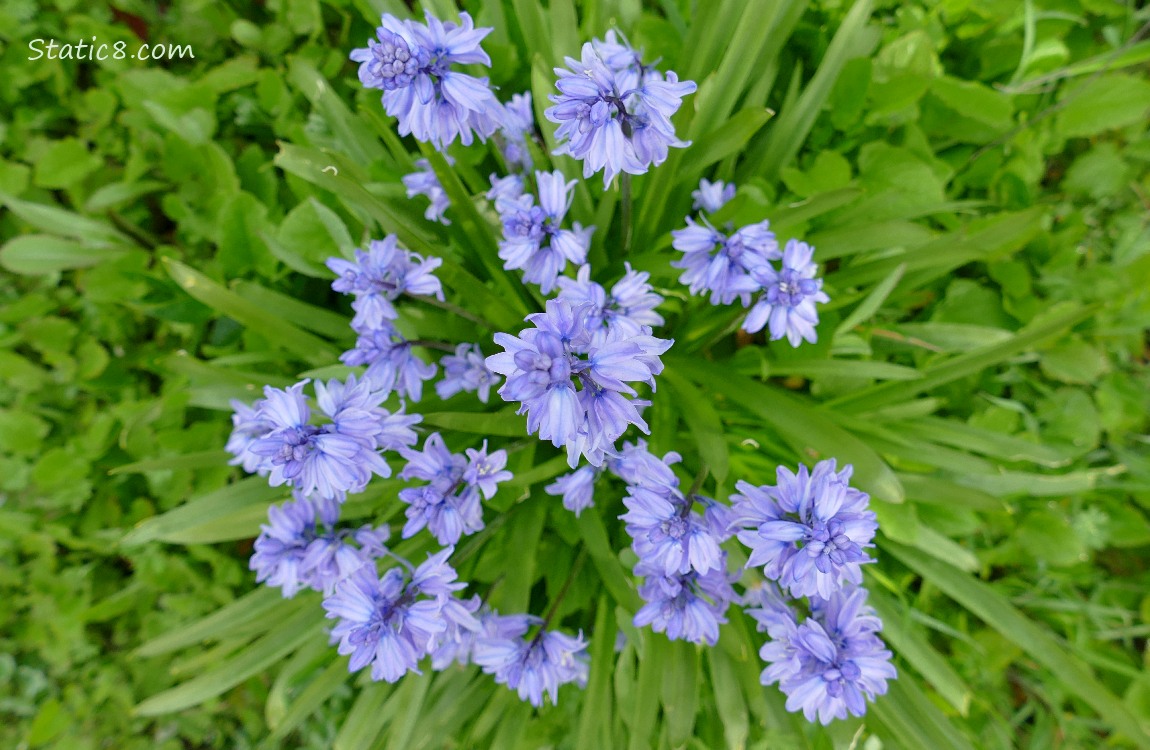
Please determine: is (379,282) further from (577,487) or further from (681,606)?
(681,606)

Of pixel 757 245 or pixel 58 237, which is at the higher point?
pixel 757 245

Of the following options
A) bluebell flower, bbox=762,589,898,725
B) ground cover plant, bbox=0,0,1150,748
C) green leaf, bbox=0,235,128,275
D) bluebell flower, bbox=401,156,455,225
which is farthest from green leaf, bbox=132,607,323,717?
green leaf, bbox=0,235,128,275

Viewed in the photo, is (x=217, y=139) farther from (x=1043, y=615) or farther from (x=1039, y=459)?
(x=1043, y=615)

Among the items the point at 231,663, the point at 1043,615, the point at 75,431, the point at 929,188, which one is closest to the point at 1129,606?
the point at 1043,615

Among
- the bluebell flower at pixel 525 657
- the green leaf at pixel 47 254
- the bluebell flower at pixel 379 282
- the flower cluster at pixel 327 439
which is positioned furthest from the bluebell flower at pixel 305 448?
the green leaf at pixel 47 254

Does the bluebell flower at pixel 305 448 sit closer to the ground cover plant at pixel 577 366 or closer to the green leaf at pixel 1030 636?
the ground cover plant at pixel 577 366
